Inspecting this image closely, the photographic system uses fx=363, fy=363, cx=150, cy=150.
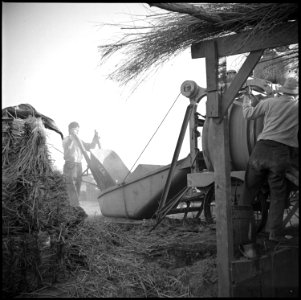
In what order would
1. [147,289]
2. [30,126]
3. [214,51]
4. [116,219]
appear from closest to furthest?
1. [214,51]
2. [147,289]
3. [30,126]
4. [116,219]

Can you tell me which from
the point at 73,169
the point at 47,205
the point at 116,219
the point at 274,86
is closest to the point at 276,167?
the point at 274,86

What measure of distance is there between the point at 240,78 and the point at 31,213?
286cm

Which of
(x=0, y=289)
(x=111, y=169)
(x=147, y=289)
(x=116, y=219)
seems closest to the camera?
(x=0, y=289)

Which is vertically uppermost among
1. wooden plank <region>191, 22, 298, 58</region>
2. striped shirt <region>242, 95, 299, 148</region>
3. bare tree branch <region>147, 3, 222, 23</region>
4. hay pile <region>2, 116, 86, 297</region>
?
bare tree branch <region>147, 3, 222, 23</region>

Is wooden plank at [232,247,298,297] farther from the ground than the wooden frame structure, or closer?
closer

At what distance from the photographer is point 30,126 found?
4.79 m

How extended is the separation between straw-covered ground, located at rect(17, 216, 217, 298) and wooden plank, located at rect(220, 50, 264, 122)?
2025mm

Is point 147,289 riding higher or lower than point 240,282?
lower

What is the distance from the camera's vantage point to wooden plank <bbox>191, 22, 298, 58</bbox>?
3.56 m

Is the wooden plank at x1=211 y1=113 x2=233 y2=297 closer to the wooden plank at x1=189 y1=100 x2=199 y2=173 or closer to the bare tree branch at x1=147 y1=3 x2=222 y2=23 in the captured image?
the bare tree branch at x1=147 y1=3 x2=222 y2=23

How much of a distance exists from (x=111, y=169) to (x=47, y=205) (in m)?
5.35

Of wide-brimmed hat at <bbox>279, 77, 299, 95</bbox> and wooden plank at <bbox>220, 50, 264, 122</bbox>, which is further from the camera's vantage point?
wide-brimmed hat at <bbox>279, 77, 299, 95</bbox>

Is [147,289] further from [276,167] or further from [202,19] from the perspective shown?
[202,19]

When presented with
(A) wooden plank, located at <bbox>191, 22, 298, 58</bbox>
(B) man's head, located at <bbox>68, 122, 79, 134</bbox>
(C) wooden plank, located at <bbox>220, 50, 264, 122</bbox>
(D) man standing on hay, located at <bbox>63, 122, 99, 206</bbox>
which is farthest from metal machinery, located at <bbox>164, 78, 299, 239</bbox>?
(B) man's head, located at <bbox>68, 122, 79, 134</bbox>
